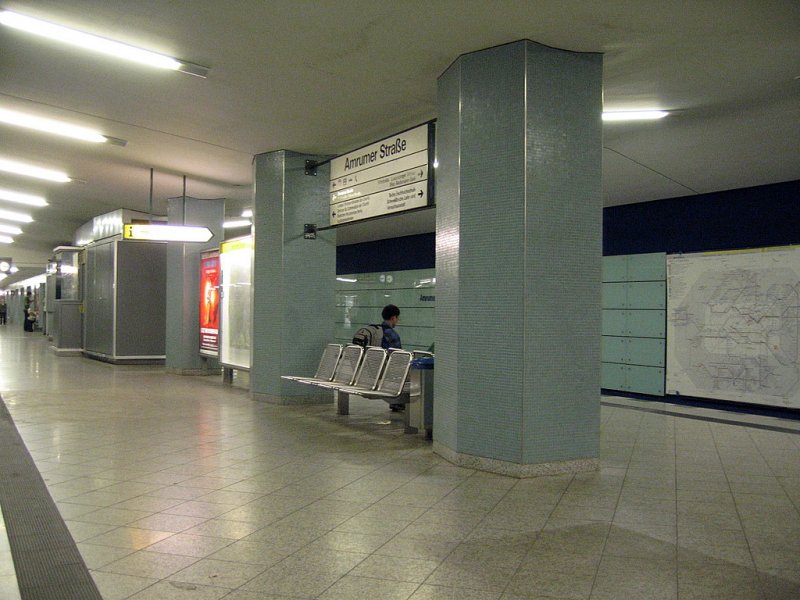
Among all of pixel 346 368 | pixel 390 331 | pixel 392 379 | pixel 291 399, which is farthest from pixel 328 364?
pixel 392 379

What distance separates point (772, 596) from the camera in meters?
3.39

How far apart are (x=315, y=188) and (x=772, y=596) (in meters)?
8.19

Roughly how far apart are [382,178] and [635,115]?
292 centimetres

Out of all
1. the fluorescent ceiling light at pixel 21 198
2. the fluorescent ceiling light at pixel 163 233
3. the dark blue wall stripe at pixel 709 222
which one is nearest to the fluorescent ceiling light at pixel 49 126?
the fluorescent ceiling light at pixel 163 233

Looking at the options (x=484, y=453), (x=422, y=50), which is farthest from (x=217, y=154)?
(x=484, y=453)

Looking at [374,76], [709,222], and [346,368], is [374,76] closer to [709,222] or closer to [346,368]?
[346,368]

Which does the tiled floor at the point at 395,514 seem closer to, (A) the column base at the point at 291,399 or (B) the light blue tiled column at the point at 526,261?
(B) the light blue tiled column at the point at 526,261

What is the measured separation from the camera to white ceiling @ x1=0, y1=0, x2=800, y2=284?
17.8 feet

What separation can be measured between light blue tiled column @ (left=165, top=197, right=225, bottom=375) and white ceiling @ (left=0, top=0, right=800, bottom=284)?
3.25 m

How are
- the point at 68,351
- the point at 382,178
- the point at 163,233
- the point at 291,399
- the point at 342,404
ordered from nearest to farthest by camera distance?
the point at 382,178
the point at 342,404
the point at 291,399
the point at 163,233
the point at 68,351

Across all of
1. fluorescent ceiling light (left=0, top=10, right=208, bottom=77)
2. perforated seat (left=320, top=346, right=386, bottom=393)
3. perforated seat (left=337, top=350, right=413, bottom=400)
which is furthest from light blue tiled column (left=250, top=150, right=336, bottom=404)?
fluorescent ceiling light (left=0, top=10, right=208, bottom=77)

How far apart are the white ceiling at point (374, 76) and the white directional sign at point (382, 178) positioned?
42cm

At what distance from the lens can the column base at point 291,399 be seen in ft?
32.8

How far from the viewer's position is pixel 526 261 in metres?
5.83
